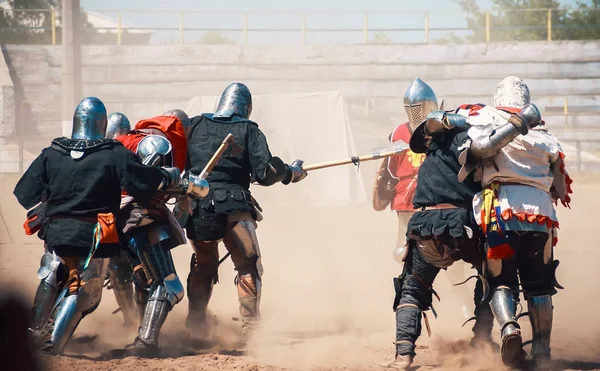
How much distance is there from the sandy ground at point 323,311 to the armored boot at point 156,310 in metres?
0.13

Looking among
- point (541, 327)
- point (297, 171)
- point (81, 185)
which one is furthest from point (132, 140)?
point (541, 327)

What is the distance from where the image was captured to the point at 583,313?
7441mm

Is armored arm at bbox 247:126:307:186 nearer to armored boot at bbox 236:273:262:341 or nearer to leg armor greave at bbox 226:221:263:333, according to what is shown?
leg armor greave at bbox 226:221:263:333

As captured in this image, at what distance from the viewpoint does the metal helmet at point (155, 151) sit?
5.68 meters

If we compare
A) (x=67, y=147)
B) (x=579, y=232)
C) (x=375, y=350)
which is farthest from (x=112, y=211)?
(x=579, y=232)

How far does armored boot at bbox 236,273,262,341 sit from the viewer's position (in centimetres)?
635

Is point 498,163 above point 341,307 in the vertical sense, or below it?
above

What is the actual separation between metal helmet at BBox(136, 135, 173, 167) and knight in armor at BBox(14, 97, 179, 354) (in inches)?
10.3

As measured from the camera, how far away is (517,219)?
5012 mm

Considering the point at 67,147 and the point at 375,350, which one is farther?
the point at 375,350

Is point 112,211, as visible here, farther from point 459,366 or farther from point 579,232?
point 579,232

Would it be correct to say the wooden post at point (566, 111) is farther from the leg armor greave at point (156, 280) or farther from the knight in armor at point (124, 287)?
the leg armor greave at point (156, 280)

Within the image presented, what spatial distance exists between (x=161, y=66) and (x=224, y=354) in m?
15.7

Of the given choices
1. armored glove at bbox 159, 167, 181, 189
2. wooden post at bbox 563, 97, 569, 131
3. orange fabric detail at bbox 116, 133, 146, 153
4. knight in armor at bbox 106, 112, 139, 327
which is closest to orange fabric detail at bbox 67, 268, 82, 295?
armored glove at bbox 159, 167, 181, 189
